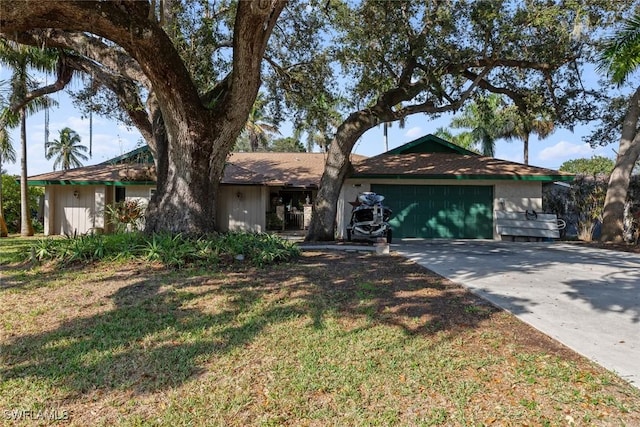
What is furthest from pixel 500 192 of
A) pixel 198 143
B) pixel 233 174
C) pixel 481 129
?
pixel 481 129

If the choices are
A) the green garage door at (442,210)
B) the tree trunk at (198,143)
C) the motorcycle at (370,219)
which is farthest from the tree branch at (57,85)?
the green garage door at (442,210)

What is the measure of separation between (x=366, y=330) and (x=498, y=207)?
40.6 feet

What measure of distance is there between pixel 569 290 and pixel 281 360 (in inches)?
192

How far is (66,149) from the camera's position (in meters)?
36.4

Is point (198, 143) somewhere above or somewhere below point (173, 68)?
below

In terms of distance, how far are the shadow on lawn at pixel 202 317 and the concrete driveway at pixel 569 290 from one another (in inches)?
26.5

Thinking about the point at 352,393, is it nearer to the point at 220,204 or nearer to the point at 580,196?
the point at 220,204

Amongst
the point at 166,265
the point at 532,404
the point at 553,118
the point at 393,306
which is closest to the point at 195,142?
the point at 166,265

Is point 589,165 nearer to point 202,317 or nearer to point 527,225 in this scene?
point 527,225

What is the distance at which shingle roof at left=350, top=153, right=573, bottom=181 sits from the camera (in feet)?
46.6

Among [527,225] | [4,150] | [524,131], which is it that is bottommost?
[527,225]

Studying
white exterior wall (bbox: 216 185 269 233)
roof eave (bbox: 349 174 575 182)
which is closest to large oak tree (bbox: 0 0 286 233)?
white exterior wall (bbox: 216 185 269 233)

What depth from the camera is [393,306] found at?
503 cm

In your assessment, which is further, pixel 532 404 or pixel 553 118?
pixel 553 118
